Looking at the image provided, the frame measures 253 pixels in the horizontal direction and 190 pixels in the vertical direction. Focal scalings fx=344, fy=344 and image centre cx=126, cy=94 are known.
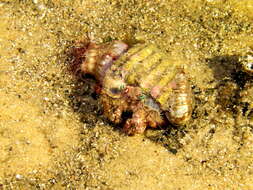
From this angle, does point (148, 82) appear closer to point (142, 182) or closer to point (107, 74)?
point (107, 74)

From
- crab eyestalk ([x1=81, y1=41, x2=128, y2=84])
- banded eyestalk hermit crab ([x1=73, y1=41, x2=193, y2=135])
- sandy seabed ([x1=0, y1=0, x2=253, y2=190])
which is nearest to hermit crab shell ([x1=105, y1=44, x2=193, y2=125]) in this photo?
banded eyestalk hermit crab ([x1=73, y1=41, x2=193, y2=135])

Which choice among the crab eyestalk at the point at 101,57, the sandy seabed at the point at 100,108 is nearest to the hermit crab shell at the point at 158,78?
the crab eyestalk at the point at 101,57

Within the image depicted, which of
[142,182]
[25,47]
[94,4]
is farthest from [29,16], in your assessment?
[142,182]

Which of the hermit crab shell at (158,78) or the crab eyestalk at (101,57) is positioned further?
the crab eyestalk at (101,57)

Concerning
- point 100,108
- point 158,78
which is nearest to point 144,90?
point 158,78

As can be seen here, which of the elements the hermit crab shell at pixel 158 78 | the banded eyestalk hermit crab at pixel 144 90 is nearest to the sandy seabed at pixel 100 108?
the banded eyestalk hermit crab at pixel 144 90

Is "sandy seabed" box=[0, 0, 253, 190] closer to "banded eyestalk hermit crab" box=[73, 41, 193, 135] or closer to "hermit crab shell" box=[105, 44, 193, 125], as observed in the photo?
"banded eyestalk hermit crab" box=[73, 41, 193, 135]

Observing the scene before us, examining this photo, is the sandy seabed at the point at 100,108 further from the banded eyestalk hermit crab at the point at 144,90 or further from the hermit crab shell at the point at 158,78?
the hermit crab shell at the point at 158,78
